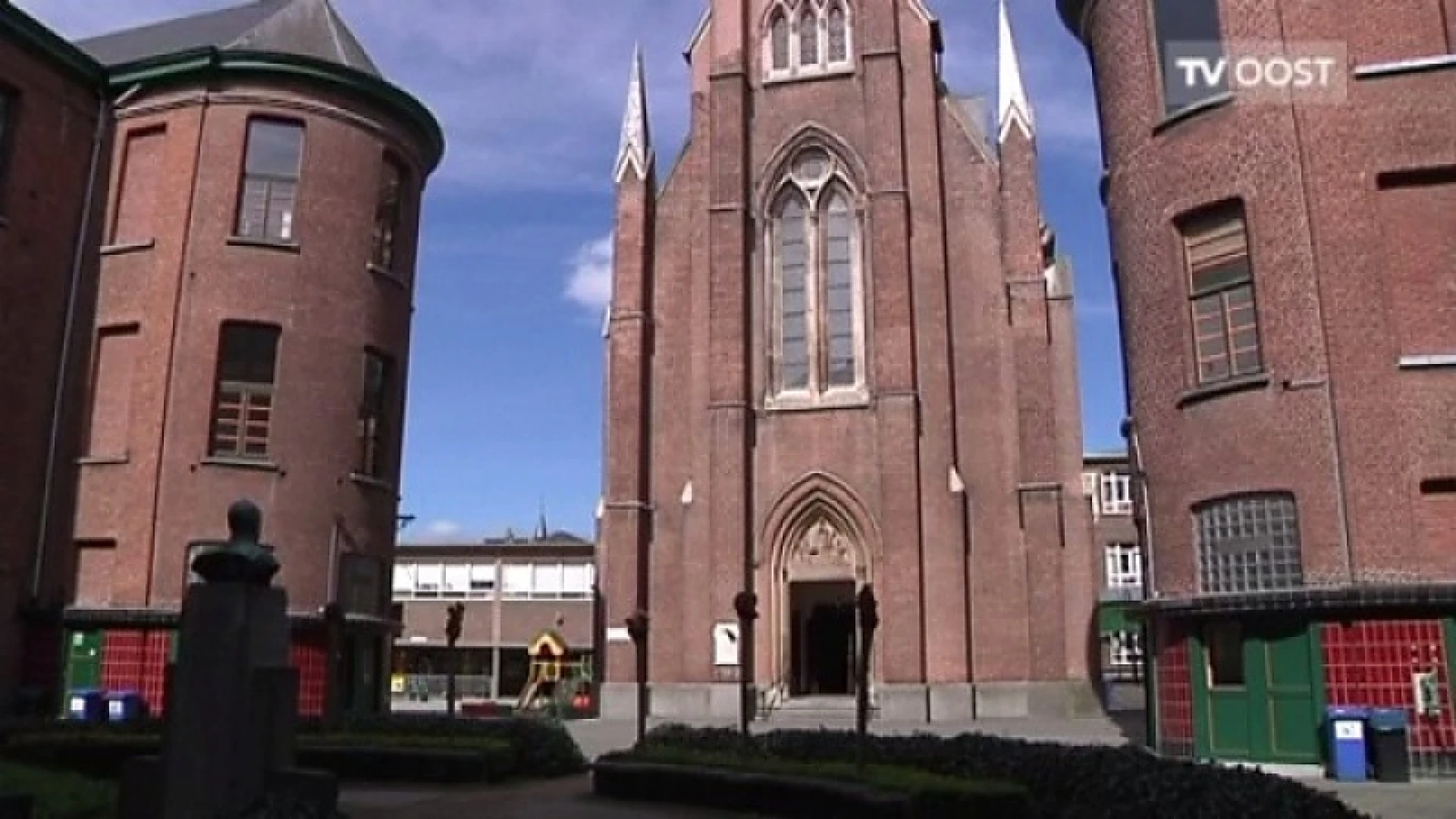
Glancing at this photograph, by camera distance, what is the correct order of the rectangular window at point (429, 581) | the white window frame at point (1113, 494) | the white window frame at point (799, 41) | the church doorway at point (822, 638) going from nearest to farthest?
the church doorway at point (822, 638)
the white window frame at point (799, 41)
the rectangular window at point (429, 581)
the white window frame at point (1113, 494)

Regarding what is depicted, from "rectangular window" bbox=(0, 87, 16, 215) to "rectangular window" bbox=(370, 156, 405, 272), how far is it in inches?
252

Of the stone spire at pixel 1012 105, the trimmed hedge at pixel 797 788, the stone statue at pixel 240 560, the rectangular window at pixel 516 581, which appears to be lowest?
the trimmed hedge at pixel 797 788

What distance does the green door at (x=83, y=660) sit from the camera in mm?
21812

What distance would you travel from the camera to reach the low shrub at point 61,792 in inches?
347

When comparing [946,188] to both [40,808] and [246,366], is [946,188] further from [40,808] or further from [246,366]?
[40,808]

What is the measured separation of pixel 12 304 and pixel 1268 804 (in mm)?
22017

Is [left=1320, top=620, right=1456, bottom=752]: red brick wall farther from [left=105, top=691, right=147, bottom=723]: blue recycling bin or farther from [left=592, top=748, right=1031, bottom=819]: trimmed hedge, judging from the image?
[left=105, top=691, right=147, bottom=723]: blue recycling bin

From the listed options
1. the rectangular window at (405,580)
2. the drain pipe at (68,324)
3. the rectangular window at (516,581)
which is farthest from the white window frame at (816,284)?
the rectangular window at (405,580)

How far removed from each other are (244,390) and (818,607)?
16.0 meters

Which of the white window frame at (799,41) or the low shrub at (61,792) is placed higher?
the white window frame at (799,41)

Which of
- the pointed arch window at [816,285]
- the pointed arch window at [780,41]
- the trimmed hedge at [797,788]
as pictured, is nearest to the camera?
the trimmed hedge at [797,788]

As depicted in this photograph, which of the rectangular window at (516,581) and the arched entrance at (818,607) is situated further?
the rectangular window at (516,581)

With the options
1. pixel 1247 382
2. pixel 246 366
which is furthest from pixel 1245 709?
pixel 246 366

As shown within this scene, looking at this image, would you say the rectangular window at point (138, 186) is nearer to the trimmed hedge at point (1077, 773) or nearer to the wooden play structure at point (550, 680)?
the trimmed hedge at point (1077, 773)
